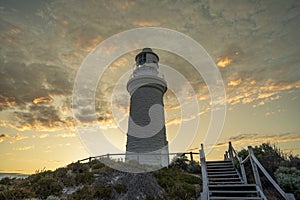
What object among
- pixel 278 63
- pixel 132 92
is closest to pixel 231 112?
pixel 278 63

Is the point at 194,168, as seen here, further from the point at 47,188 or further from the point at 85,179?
the point at 47,188

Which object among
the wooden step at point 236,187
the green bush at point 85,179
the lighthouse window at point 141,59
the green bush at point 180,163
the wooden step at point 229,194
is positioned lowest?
the wooden step at point 229,194

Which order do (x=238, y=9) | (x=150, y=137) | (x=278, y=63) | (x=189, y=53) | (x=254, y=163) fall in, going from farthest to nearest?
1. (x=189, y=53)
2. (x=150, y=137)
3. (x=278, y=63)
4. (x=238, y=9)
5. (x=254, y=163)

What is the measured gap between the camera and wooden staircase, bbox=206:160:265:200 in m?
6.63

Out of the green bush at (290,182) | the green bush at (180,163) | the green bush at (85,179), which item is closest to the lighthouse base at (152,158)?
the green bush at (180,163)

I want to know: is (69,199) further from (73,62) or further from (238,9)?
(238,9)

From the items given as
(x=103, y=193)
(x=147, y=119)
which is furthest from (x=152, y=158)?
(x=103, y=193)

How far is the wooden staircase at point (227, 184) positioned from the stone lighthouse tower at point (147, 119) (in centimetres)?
521

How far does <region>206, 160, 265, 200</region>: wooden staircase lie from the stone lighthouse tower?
17.1 feet

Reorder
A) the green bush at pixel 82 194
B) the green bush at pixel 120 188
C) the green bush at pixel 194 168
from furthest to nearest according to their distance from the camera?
the green bush at pixel 194 168
the green bush at pixel 120 188
the green bush at pixel 82 194

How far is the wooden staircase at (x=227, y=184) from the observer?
261 inches

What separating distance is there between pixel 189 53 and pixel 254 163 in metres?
13.8

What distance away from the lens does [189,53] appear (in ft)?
60.3

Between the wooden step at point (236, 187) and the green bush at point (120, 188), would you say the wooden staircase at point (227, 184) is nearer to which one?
the wooden step at point (236, 187)
